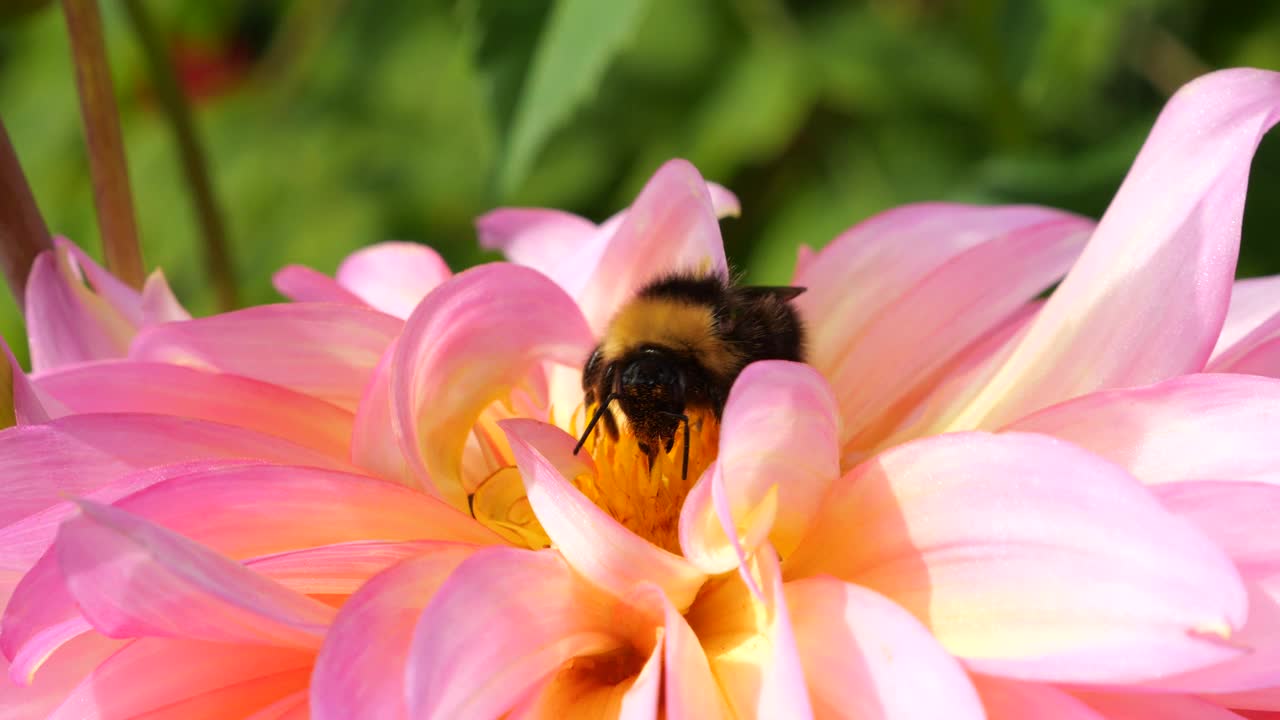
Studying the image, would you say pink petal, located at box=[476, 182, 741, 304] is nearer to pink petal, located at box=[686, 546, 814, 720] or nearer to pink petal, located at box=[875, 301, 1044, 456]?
pink petal, located at box=[875, 301, 1044, 456]

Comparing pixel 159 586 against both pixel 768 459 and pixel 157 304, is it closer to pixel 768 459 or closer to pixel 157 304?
pixel 768 459

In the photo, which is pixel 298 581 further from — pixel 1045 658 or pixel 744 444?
pixel 1045 658

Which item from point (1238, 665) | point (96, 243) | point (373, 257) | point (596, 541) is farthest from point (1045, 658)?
point (96, 243)

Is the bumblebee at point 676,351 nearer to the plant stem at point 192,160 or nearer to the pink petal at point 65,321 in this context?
the pink petal at point 65,321

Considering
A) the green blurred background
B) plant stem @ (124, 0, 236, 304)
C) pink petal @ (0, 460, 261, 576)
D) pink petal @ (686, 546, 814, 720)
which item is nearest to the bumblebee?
pink petal @ (686, 546, 814, 720)

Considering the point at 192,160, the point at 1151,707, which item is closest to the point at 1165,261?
the point at 1151,707

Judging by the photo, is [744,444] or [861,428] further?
[861,428]
